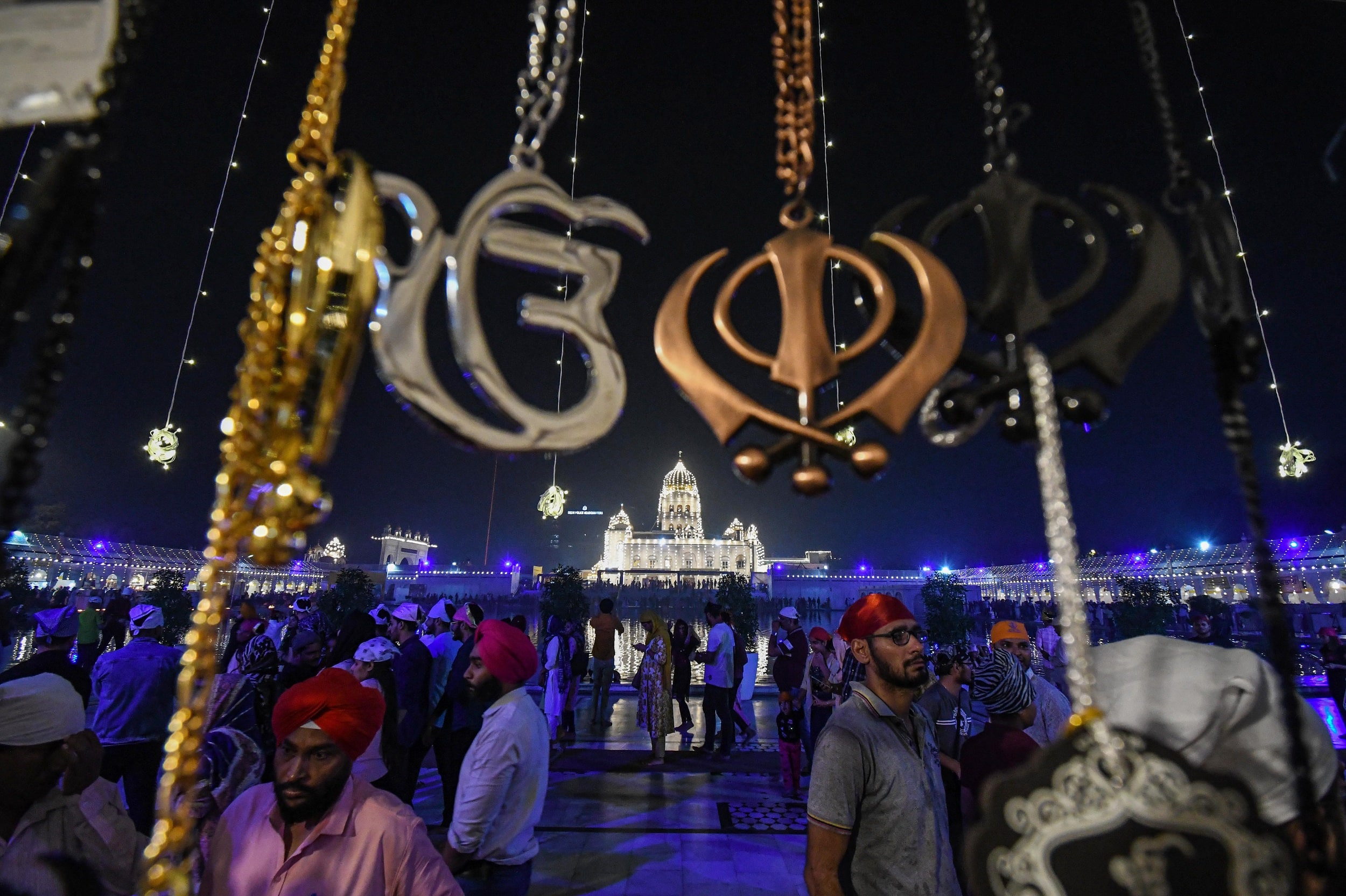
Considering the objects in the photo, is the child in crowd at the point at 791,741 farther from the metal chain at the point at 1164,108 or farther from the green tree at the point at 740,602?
the green tree at the point at 740,602

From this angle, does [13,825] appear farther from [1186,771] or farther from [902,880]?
[1186,771]

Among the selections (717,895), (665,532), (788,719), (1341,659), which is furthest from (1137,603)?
(665,532)

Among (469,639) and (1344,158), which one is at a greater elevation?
(1344,158)

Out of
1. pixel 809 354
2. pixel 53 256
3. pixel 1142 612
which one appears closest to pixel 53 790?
pixel 53 256

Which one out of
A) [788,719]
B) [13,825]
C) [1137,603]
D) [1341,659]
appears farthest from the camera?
[1137,603]

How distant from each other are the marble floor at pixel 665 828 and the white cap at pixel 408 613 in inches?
68.7

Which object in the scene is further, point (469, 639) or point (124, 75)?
point (469, 639)

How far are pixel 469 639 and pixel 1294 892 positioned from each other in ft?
19.1

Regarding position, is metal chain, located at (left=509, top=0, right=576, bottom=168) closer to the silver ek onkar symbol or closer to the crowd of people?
the silver ek onkar symbol

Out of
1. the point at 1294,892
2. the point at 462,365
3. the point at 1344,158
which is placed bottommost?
the point at 1294,892

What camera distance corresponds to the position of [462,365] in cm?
126

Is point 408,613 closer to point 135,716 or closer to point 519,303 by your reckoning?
point 135,716

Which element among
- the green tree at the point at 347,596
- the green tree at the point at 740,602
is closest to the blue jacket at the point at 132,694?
the green tree at the point at 347,596

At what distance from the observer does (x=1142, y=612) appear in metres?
20.9
